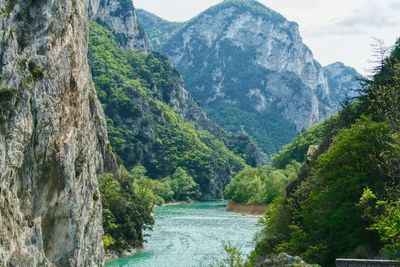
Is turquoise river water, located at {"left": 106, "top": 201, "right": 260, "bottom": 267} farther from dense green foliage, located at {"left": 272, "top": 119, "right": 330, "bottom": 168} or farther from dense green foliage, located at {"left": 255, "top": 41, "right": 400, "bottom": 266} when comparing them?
dense green foliage, located at {"left": 272, "top": 119, "right": 330, "bottom": 168}

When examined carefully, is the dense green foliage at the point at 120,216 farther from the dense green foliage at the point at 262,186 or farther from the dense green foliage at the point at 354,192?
the dense green foliage at the point at 262,186

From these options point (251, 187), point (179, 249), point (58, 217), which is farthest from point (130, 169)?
point (58, 217)

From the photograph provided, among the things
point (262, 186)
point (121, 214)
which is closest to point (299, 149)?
point (262, 186)

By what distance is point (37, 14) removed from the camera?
4325 centimetres

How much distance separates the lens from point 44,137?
42812mm

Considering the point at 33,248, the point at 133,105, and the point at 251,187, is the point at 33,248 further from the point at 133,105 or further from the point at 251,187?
the point at 133,105

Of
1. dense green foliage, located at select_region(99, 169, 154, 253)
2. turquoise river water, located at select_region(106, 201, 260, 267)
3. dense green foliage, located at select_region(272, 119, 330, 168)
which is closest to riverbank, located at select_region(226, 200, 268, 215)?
turquoise river water, located at select_region(106, 201, 260, 267)

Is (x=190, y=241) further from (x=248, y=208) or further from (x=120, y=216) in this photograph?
(x=248, y=208)

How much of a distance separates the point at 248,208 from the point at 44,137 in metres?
98.3

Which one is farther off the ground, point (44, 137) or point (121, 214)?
point (44, 137)

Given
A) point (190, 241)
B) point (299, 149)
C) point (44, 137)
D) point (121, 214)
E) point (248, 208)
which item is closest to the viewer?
point (44, 137)

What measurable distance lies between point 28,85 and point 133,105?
→ 15553cm

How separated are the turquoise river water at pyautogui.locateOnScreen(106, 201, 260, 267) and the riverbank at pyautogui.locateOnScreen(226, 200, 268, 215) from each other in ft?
60.5

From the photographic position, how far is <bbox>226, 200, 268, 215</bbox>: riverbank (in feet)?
427
